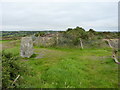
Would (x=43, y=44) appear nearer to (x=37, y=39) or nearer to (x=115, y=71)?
(x=37, y=39)

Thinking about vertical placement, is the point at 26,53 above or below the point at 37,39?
below

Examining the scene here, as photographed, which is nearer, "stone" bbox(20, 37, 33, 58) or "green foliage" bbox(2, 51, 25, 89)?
"green foliage" bbox(2, 51, 25, 89)

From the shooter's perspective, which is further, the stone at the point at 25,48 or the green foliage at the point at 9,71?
the stone at the point at 25,48

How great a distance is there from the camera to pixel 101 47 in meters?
20.2

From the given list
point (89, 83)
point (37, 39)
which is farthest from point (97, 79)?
point (37, 39)

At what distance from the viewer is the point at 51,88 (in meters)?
4.95

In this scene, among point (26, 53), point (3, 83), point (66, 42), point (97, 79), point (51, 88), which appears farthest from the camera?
point (66, 42)

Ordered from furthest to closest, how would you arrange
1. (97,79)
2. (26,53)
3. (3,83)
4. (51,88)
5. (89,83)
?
(26,53), (97,79), (89,83), (51,88), (3,83)

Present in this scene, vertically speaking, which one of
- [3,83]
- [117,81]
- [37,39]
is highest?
[37,39]

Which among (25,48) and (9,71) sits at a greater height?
(25,48)

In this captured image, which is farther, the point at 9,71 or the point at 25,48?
the point at 25,48

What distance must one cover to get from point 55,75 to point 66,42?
1399 centimetres

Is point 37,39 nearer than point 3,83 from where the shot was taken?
No

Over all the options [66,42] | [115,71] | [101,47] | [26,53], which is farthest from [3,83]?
[101,47]
